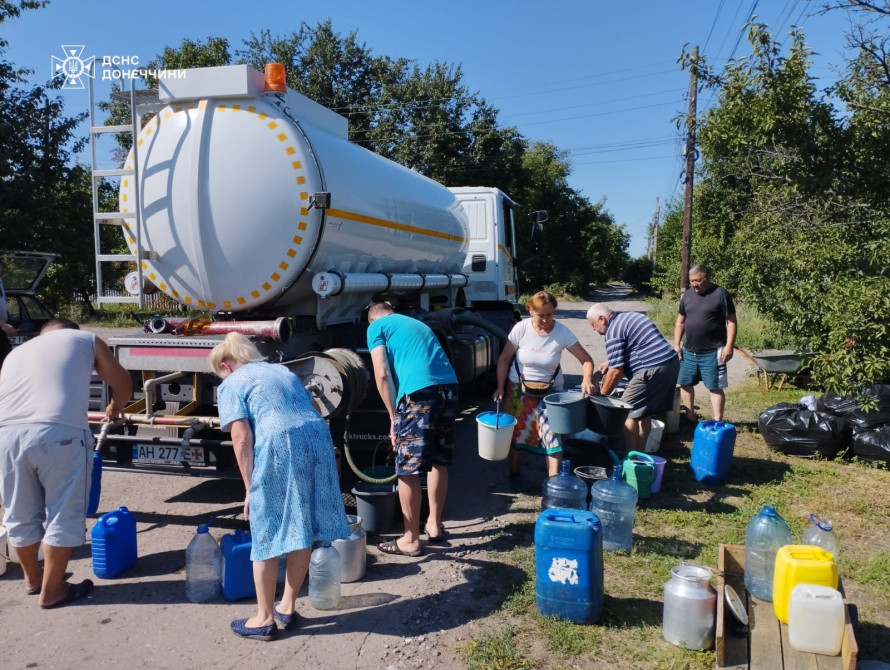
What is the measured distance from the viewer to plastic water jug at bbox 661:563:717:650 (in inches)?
127

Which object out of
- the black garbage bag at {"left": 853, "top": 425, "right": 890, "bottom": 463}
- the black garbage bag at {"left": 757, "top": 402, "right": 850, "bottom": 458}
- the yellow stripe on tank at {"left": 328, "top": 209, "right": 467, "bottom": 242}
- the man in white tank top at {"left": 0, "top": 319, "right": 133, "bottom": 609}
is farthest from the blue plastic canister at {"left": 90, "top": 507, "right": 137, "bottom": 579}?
the black garbage bag at {"left": 853, "top": 425, "right": 890, "bottom": 463}

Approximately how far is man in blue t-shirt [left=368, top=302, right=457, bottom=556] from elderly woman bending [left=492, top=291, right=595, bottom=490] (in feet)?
3.00

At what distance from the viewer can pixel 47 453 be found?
350cm

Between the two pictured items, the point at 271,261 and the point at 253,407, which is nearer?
the point at 253,407

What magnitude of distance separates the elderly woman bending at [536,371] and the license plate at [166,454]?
2246mm

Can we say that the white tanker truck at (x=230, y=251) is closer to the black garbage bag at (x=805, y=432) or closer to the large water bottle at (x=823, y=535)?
the large water bottle at (x=823, y=535)

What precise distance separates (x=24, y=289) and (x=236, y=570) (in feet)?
26.8

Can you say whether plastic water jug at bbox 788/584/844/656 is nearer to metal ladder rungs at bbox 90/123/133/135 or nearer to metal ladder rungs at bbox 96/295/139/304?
metal ladder rungs at bbox 96/295/139/304

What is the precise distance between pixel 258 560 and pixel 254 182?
2747 mm

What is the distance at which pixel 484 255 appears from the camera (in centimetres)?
1020

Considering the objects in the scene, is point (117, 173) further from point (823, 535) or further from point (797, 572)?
point (823, 535)

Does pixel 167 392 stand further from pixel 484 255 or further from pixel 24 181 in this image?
pixel 24 181

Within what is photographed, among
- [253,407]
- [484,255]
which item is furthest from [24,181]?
[253,407]

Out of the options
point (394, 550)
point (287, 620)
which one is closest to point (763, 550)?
point (394, 550)
